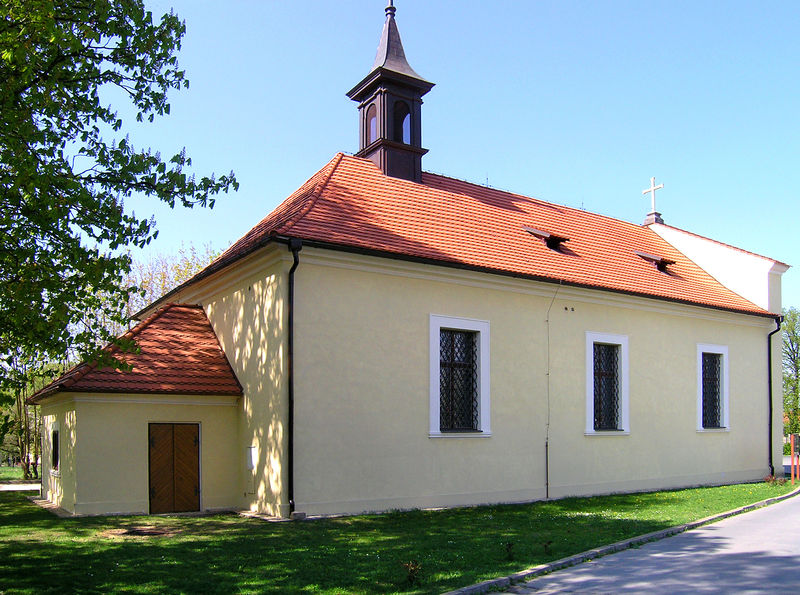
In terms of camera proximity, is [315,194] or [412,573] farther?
[315,194]

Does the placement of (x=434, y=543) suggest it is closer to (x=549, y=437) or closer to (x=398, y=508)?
(x=398, y=508)

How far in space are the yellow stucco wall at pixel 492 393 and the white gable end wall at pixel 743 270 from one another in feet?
6.73

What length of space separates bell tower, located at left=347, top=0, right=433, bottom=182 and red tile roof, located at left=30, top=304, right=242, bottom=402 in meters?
6.17

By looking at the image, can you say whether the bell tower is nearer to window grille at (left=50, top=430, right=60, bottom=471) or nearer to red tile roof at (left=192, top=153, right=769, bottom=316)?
red tile roof at (left=192, top=153, right=769, bottom=316)

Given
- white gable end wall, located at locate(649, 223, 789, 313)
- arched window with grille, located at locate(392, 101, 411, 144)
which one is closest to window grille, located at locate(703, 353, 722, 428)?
white gable end wall, located at locate(649, 223, 789, 313)

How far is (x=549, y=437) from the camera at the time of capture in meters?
17.2

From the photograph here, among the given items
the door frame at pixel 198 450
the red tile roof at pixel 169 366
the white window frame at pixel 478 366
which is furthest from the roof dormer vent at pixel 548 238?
the door frame at pixel 198 450

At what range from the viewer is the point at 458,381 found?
16078 mm

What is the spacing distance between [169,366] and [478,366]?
649 cm

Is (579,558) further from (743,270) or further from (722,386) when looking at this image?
(743,270)

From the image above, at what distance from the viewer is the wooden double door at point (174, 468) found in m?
14.3

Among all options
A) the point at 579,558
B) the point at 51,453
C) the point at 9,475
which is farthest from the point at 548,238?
the point at 9,475

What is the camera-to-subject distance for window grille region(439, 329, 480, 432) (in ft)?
51.9

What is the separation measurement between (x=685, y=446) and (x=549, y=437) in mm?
5518
